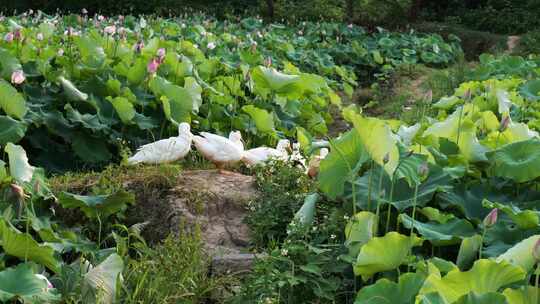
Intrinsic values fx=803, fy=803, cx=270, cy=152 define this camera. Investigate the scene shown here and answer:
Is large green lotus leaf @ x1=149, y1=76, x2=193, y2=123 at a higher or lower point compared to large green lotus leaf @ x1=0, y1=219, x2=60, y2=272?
lower

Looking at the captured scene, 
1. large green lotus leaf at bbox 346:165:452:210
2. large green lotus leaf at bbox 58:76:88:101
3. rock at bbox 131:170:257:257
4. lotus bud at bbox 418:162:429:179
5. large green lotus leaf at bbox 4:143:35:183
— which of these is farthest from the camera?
large green lotus leaf at bbox 58:76:88:101

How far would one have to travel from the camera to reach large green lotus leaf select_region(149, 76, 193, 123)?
17.7ft

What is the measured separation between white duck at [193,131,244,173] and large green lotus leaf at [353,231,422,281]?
1.93 m

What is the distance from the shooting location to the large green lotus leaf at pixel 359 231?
2891 millimetres

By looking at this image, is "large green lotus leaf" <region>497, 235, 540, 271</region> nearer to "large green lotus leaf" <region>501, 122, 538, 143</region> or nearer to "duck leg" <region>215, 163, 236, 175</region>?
"large green lotus leaf" <region>501, 122, 538, 143</region>

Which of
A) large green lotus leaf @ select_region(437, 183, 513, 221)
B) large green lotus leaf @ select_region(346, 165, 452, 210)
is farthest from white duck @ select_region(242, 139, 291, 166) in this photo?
large green lotus leaf @ select_region(437, 183, 513, 221)

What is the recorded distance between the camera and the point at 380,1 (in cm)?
1920

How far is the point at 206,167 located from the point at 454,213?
6.42ft

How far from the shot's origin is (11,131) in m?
4.55

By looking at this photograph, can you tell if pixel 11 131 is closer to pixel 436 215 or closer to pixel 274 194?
pixel 274 194

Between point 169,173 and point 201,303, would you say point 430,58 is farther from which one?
point 201,303

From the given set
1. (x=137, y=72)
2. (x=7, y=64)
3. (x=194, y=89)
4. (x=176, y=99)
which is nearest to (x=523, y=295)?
(x=176, y=99)

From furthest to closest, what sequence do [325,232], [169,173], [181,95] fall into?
[181,95] < [169,173] < [325,232]

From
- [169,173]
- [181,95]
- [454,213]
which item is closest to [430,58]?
[181,95]
